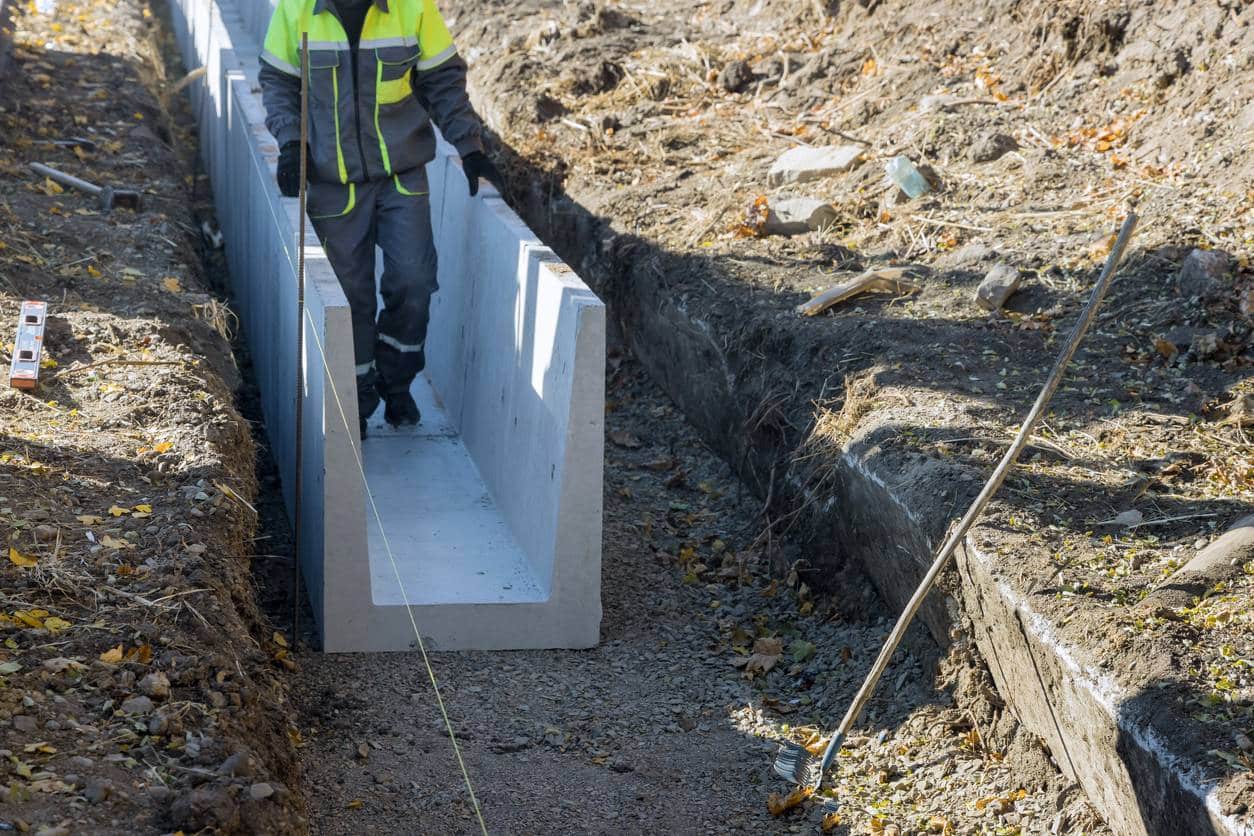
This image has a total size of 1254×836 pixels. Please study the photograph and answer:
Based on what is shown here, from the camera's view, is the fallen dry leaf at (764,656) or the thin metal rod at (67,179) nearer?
A: the fallen dry leaf at (764,656)

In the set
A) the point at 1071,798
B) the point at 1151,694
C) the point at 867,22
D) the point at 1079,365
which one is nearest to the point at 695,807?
the point at 1071,798

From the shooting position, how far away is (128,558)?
14.4ft

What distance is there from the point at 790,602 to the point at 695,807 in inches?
58.3

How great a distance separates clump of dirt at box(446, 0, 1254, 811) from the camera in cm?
470

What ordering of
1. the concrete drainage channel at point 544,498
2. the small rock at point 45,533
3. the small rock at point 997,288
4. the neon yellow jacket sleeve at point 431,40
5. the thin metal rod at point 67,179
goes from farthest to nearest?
the thin metal rod at point 67,179 < the small rock at point 997,288 < the neon yellow jacket sleeve at point 431,40 < the small rock at point 45,533 < the concrete drainage channel at point 544,498

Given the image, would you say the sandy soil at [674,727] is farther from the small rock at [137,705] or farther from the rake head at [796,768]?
the small rock at [137,705]

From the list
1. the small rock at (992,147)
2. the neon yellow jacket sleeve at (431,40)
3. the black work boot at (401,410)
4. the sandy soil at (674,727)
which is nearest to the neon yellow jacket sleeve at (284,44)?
the neon yellow jacket sleeve at (431,40)

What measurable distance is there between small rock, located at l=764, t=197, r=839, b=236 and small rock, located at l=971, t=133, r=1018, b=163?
→ 3.12ft

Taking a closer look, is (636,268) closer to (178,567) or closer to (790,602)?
(790,602)

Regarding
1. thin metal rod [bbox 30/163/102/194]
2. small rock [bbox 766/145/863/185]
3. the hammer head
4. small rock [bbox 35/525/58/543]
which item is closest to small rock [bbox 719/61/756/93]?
small rock [bbox 766/145/863/185]

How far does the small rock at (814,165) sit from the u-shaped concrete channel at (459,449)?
217 centimetres

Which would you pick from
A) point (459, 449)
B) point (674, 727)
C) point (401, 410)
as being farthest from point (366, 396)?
point (674, 727)

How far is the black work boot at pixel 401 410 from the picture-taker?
23.2 feet

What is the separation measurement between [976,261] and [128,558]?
177 inches
